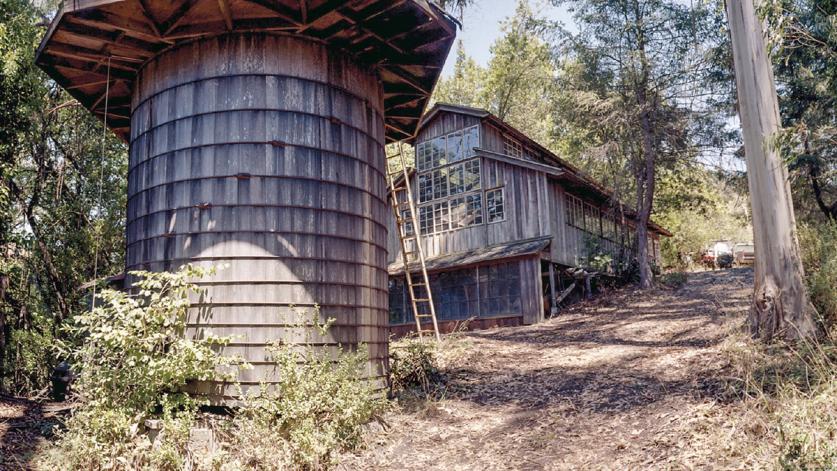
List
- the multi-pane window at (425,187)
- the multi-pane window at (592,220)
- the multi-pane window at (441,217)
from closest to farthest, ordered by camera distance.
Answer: the multi-pane window at (441,217) → the multi-pane window at (425,187) → the multi-pane window at (592,220)

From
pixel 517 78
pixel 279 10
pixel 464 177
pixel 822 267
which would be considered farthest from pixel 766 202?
pixel 517 78

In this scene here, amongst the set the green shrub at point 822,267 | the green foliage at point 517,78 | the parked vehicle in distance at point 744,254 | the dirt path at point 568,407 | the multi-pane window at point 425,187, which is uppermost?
the green foliage at point 517,78

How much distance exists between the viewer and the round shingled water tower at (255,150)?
720 cm

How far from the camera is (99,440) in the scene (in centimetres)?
598

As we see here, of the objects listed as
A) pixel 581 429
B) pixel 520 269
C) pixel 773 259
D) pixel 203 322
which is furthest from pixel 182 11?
pixel 520 269

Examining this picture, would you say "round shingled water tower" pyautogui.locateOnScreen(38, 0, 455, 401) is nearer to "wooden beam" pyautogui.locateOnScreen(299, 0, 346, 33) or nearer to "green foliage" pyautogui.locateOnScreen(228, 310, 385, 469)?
"wooden beam" pyautogui.locateOnScreen(299, 0, 346, 33)

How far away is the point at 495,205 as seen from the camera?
21.1 meters

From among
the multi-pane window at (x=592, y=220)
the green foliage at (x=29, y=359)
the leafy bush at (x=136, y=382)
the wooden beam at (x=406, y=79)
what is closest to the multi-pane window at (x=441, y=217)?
the multi-pane window at (x=592, y=220)

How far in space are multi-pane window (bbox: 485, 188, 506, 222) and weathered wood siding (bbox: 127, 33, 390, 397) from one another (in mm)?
12982

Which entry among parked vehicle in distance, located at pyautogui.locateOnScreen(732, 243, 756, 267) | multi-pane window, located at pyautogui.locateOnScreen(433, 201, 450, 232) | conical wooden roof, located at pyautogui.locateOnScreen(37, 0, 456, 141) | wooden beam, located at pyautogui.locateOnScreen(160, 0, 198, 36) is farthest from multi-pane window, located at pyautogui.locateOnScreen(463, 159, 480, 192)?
parked vehicle in distance, located at pyautogui.locateOnScreen(732, 243, 756, 267)

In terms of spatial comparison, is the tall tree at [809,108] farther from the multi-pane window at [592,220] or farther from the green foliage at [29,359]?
the green foliage at [29,359]

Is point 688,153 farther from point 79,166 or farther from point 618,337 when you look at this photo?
point 79,166

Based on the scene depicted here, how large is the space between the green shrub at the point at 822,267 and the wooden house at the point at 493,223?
28.3 ft

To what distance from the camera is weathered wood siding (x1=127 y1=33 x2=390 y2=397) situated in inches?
283
